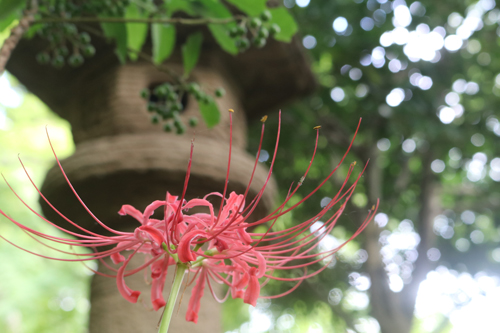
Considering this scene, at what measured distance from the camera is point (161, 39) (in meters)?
1.29

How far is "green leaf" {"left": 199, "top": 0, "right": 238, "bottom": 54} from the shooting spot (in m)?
1.14

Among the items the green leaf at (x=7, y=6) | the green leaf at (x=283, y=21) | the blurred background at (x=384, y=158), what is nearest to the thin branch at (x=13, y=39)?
the green leaf at (x=7, y=6)

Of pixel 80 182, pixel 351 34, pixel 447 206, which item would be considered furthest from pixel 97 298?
pixel 447 206

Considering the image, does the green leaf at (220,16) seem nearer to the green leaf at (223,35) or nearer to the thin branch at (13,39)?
the green leaf at (223,35)

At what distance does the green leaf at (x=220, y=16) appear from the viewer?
1.14 m

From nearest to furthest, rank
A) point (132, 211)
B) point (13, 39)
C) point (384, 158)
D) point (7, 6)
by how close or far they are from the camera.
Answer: point (132, 211) < point (13, 39) < point (7, 6) < point (384, 158)

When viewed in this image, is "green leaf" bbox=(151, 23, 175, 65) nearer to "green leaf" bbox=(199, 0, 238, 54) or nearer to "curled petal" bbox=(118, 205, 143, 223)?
"green leaf" bbox=(199, 0, 238, 54)

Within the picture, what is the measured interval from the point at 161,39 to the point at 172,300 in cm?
100

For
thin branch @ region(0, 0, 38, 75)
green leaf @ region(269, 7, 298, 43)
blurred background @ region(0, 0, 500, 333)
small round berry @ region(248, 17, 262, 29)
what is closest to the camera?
thin branch @ region(0, 0, 38, 75)

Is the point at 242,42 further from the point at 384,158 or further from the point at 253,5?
the point at 384,158

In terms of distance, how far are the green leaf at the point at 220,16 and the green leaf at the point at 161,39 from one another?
138 millimetres

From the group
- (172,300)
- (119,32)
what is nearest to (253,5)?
(119,32)

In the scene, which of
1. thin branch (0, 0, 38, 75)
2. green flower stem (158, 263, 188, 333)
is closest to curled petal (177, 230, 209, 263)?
green flower stem (158, 263, 188, 333)

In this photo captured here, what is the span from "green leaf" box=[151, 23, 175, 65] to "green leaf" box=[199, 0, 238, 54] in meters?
0.14
